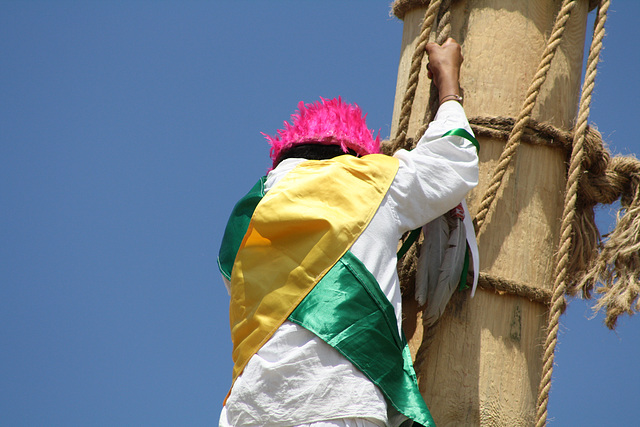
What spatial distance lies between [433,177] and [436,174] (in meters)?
0.01

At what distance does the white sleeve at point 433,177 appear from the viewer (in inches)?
109

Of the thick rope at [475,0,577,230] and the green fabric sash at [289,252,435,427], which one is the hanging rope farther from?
the green fabric sash at [289,252,435,427]

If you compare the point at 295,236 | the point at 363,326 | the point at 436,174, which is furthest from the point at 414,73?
the point at 363,326

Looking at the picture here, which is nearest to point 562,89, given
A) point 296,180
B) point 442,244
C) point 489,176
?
point 489,176

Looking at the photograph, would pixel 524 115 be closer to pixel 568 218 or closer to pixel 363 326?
pixel 568 218

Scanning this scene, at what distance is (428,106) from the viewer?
3.21 meters

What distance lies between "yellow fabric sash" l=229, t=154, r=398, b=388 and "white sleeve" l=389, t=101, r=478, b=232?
56 mm

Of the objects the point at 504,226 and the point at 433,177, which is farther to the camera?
the point at 504,226

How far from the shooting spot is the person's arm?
9.12 feet

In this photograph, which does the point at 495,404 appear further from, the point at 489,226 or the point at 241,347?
the point at 241,347

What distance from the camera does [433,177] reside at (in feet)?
9.14

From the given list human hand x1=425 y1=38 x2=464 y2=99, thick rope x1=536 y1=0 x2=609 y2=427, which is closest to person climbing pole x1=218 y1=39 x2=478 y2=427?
human hand x1=425 y1=38 x2=464 y2=99

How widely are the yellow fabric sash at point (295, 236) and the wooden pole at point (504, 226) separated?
0.56m

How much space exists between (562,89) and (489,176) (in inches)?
18.7
